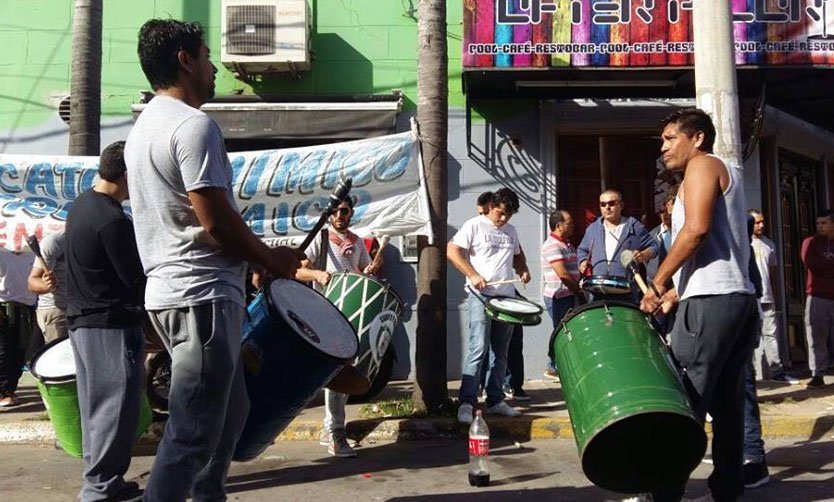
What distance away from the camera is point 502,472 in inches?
210

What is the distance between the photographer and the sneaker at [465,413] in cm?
651

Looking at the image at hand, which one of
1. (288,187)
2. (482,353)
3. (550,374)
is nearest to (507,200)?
(482,353)

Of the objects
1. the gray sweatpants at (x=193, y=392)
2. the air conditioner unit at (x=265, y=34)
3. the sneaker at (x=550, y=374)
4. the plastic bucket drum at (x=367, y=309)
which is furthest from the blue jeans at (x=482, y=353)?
the air conditioner unit at (x=265, y=34)

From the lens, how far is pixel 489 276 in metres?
6.94

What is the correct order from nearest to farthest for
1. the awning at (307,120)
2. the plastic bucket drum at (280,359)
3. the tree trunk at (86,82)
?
the plastic bucket drum at (280,359), the tree trunk at (86,82), the awning at (307,120)

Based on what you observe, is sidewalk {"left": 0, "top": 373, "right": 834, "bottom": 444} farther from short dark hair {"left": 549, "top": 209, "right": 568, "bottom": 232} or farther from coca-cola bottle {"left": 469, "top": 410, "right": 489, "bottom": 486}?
short dark hair {"left": 549, "top": 209, "right": 568, "bottom": 232}

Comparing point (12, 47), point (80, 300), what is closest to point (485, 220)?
point (80, 300)

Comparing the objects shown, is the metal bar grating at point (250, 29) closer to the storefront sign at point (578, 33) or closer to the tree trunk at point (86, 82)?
the tree trunk at point (86, 82)

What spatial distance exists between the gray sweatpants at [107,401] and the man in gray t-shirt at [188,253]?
0.99 m

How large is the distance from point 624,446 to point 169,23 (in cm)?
261

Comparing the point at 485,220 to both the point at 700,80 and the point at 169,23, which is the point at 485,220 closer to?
the point at 700,80

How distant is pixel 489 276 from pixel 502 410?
1075 mm

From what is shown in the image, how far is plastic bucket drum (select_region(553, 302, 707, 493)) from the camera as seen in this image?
3.45 meters

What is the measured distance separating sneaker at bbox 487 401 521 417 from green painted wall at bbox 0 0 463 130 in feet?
13.3
